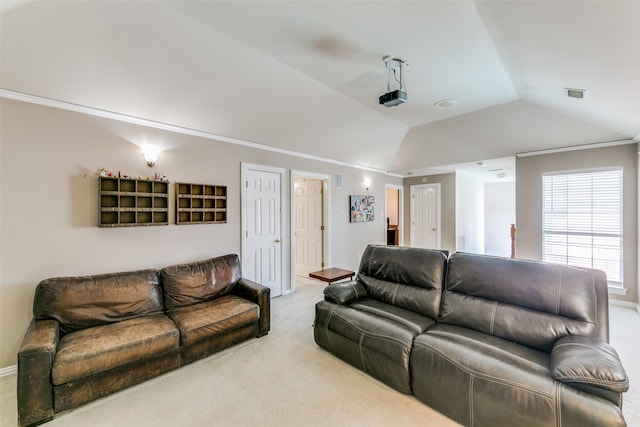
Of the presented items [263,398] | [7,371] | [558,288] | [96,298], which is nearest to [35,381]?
[96,298]

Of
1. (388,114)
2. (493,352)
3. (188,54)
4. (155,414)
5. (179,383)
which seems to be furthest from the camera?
(388,114)

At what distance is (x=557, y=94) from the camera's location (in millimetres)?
3027

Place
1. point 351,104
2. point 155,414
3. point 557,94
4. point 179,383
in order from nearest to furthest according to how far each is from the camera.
A: point 155,414
point 179,383
point 557,94
point 351,104

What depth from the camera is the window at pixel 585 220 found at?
3998 mm

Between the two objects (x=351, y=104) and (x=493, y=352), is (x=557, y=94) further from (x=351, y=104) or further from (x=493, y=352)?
(x=493, y=352)

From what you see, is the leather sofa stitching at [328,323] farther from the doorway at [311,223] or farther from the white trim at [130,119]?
the white trim at [130,119]

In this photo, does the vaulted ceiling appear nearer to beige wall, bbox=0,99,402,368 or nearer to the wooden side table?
beige wall, bbox=0,99,402,368

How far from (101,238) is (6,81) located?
4.98 ft

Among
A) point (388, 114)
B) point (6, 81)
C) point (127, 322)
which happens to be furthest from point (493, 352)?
point (6, 81)

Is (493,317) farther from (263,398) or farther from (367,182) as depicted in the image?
(367,182)

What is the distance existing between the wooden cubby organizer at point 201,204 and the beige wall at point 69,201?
0.29ft

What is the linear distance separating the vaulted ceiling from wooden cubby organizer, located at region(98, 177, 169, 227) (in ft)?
2.55

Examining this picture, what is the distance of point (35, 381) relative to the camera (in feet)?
5.79

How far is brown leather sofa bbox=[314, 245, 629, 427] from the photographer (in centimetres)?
145
